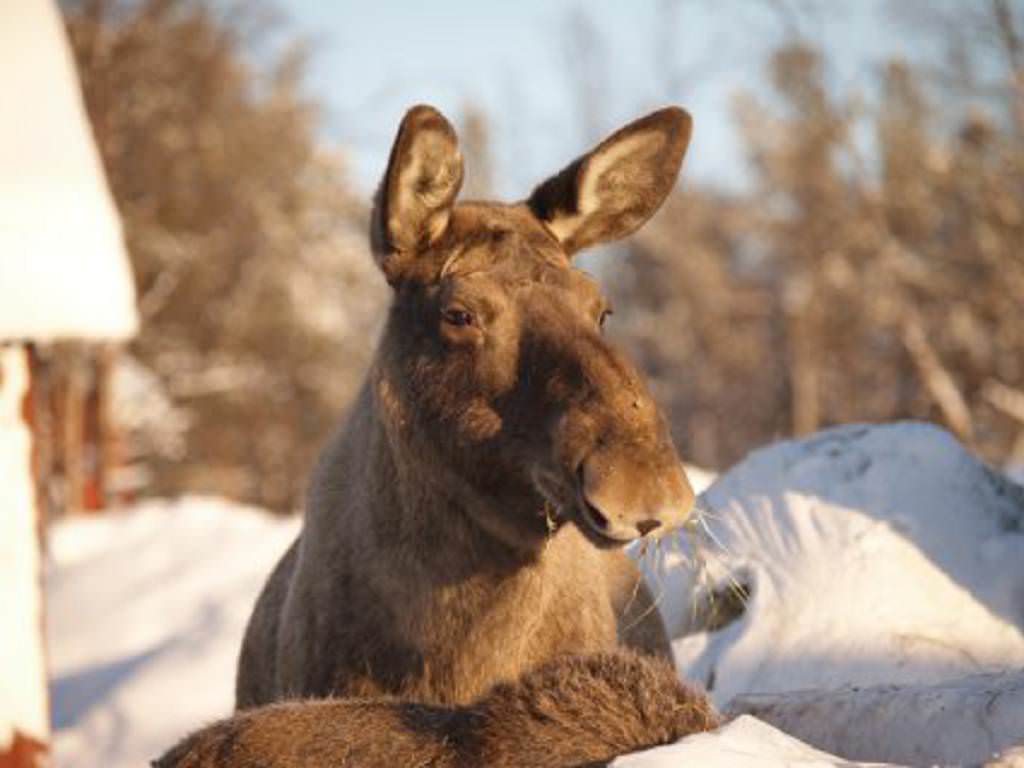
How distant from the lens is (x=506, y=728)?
2.53m

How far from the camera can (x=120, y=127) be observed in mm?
→ 24234

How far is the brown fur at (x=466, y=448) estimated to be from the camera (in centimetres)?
397

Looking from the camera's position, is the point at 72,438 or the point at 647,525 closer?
the point at 647,525

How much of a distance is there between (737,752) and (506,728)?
39 centimetres

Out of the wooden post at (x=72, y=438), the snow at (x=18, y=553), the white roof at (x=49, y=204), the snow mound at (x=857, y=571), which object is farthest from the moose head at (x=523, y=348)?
the wooden post at (x=72, y=438)

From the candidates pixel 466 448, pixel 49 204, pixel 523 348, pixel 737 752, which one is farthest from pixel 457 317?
pixel 49 204

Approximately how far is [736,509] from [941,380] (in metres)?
15.2

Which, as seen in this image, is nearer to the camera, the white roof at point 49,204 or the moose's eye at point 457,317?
the moose's eye at point 457,317

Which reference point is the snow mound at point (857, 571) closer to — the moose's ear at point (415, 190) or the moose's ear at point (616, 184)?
the moose's ear at point (616, 184)

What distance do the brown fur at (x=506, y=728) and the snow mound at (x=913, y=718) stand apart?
0.84 meters

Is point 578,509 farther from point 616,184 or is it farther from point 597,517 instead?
point 616,184

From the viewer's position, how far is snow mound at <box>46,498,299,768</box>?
30.9ft

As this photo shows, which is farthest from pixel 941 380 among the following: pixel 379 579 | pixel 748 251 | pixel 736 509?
pixel 748 251

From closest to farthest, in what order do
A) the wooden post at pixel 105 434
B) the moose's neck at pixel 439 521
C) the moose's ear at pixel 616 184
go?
the moose's neck at pixel 439 521
the moose's ear at pixel 616 184
the wooden post at pixel 105 434
